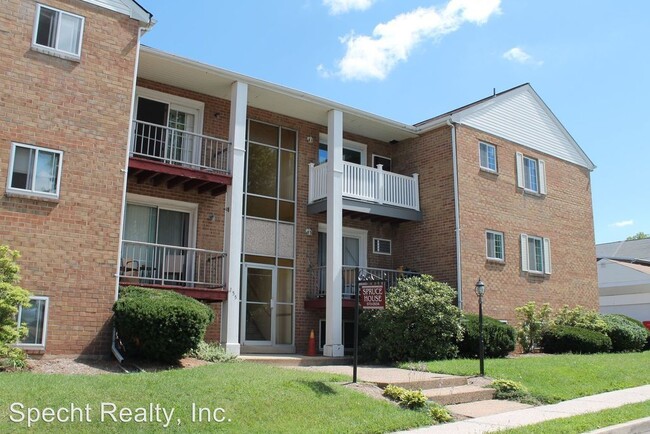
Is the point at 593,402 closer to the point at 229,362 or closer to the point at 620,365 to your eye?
the point at 620,365

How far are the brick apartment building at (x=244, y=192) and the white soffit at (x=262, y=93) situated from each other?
0.23ft

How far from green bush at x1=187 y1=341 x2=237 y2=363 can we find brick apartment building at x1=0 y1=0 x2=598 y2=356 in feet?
2.28

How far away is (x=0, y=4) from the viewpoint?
1226 centimetres

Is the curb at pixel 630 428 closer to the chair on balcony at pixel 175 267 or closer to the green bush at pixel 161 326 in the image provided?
the green bush at pixel 161 326

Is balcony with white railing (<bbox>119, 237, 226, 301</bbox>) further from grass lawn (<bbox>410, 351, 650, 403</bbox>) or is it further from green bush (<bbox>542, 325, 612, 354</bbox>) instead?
green bush (<bbox>542, 325, 612, 354</bbox>)

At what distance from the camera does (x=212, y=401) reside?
8320 mm

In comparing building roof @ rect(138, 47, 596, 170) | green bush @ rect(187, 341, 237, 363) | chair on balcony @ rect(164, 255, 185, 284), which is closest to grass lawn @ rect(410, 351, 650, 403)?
green bush @ rect(187, 341, 237, 363)

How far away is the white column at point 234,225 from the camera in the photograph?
1438cm

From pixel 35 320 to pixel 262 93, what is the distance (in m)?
8.17

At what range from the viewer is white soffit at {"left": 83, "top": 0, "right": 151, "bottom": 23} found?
1341cm

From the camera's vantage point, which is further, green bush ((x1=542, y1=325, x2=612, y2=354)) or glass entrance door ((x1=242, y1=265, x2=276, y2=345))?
green bush ((x1=542, y1=325, x2=612, y2=354))

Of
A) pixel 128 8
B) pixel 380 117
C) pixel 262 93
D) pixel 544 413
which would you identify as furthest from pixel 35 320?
pixel 380 117

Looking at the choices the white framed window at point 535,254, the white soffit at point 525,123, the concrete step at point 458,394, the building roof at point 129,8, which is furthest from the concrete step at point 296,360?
the white soffit at point 525,123

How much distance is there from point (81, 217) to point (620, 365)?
12760 millimetres
